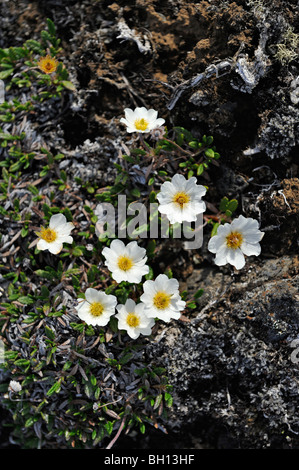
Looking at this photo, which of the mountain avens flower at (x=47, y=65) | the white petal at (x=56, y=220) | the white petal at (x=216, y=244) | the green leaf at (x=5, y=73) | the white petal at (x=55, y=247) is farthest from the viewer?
the green leaf at (x=5, y=73)

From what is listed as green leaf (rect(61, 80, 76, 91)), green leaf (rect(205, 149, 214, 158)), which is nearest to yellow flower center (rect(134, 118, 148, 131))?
green leaf (rect(205, 149, 214, 158))

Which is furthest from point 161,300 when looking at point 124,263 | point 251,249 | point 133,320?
point 251,249

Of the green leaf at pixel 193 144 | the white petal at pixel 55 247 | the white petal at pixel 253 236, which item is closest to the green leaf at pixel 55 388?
the white petal at pixel 55 247

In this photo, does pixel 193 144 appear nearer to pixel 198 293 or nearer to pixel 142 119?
pixel 142 119

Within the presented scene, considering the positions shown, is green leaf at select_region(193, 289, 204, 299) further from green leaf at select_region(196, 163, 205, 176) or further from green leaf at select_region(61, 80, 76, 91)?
green leaf at select_region(61, 80, 76, 91)

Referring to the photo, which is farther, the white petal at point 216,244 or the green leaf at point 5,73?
the green leaf at point 5,73

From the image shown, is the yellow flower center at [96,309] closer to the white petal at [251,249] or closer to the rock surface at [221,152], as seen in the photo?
the rock surface at [221,152]

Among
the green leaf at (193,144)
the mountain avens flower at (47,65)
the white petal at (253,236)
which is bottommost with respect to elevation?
the white petal at (253,236)
